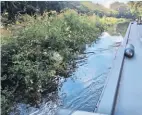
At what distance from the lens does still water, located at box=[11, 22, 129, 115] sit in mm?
2912

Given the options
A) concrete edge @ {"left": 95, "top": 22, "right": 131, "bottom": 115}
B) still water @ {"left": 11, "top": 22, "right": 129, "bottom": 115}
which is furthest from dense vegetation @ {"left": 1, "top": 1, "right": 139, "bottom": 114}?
concrete edge @ {"left": 95, "top": 22, "right": 131, "bottom": 115}

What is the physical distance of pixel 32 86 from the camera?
3.17 meters

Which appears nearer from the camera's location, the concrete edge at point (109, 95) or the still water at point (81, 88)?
the concrete edge at point (109, 95)

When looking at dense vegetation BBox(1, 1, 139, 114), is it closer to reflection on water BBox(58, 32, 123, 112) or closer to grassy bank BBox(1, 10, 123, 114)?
grassy bank BBox(1, 10, 123, 114)

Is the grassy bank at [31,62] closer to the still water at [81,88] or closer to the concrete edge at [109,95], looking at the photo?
the still water at [81,88]

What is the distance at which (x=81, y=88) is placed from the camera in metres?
3.72

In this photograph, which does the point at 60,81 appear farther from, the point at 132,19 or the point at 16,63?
the point at 132,19

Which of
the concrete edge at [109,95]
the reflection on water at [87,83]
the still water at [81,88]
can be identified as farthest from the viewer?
the reflection on water at [87,83]

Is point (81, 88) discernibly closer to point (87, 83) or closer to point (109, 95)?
point (87, 83)

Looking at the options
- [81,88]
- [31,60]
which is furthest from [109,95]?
[31,60]

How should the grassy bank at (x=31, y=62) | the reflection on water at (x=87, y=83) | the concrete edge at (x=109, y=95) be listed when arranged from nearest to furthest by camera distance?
1. the concrete edge at (x=109, y=95)
2. the grassy bank at (x=31, y=62)
3. the reflection on water at (x=87, y=83)

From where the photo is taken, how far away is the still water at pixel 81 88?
291 cm

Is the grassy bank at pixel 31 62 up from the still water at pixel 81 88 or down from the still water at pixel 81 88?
up

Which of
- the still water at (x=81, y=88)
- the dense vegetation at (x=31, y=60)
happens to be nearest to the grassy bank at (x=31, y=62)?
the dense vegetation at (x=31, y=60)
